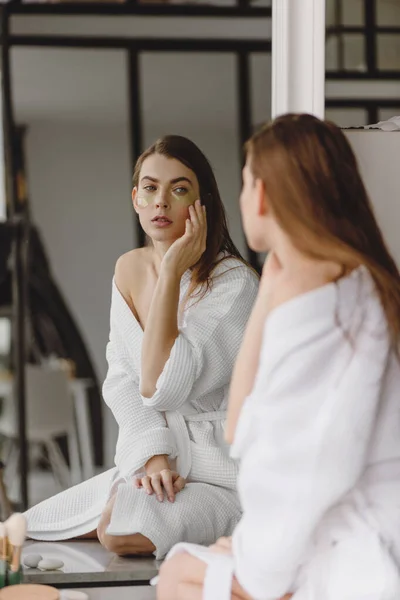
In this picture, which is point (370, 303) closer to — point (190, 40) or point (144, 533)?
point (144, 533)

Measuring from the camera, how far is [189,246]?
78.6 inches

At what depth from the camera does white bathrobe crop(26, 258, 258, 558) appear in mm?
1987

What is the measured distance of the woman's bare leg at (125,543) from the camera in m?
1.99

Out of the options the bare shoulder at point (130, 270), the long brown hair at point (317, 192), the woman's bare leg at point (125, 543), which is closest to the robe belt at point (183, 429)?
the woman's bare leg at point (125, 543)

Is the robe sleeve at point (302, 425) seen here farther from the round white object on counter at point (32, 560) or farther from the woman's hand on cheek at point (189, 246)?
the round white object on counter at point (32, 560)

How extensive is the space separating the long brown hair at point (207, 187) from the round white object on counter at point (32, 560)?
31.2 inches

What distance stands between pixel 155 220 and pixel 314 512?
39.7 inches

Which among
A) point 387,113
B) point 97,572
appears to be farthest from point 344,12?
point 97,572

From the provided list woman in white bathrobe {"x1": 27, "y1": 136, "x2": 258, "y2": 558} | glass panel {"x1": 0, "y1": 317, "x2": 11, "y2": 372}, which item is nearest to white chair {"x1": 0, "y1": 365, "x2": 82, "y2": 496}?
glass panel {"x1": 0, "y1": 317, "x2": 11, "y2": 372}

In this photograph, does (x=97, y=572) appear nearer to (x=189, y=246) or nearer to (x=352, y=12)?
(x=189, y=246)

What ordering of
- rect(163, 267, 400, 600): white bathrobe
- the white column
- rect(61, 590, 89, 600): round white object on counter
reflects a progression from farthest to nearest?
the white column, rect(61, 590, 89, 600): round white object on counter, rect(163, 267, 400, 600): white bathrobe

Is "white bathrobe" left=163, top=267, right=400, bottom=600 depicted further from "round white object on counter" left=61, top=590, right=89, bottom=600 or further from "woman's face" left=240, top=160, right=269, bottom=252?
"round white object on counter" left=61, top=590, right=89, bottom=600

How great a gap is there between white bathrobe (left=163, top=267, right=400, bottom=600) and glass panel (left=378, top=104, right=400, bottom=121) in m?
0.69

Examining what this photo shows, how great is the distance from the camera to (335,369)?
1343mm
